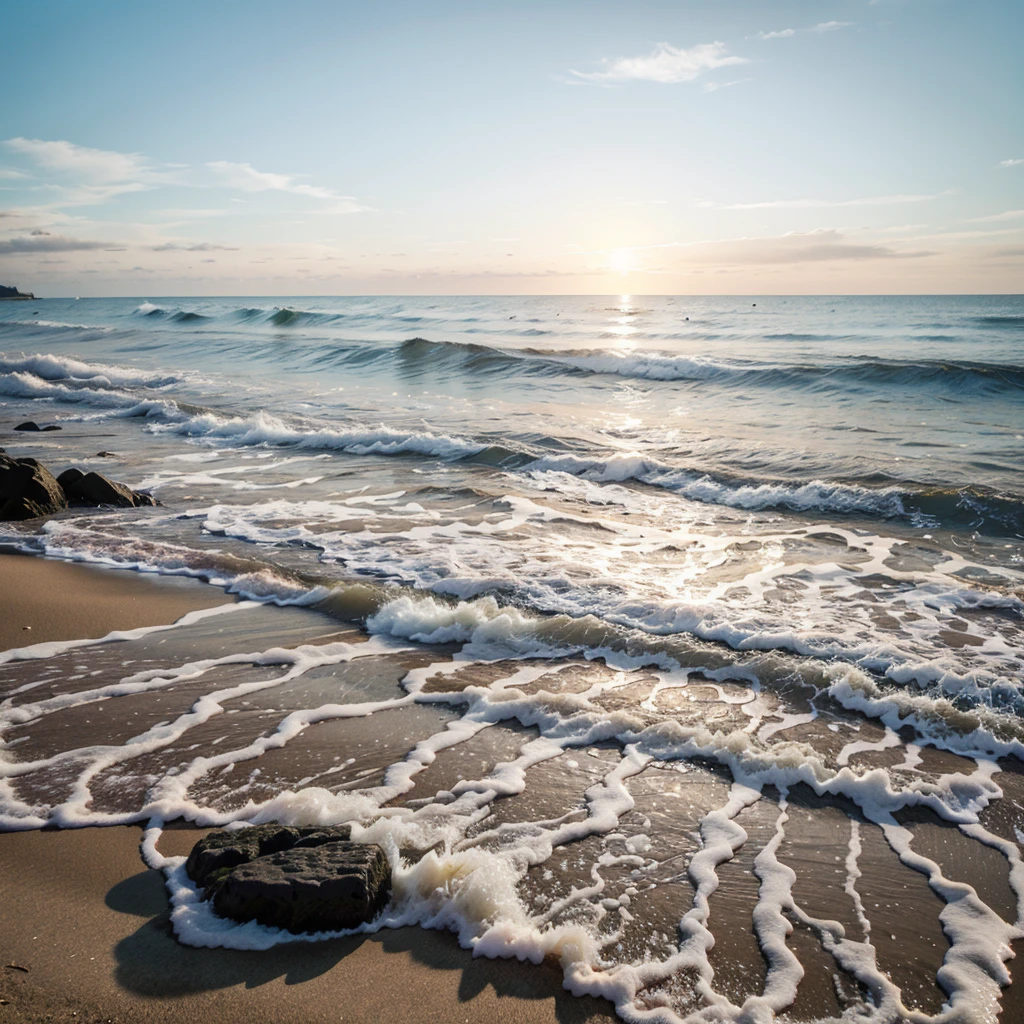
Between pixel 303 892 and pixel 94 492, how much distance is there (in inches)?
340

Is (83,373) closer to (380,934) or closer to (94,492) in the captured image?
(94,492)

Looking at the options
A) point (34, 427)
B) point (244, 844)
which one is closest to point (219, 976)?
point (244, 844)

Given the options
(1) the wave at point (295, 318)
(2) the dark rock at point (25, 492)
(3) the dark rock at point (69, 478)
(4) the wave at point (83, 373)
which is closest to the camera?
(2) the dark rock at point (25, 492)

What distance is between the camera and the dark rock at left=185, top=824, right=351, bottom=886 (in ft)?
9.82

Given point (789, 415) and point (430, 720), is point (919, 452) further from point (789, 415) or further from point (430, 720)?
point (430, 720)

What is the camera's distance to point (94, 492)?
9.62 metres

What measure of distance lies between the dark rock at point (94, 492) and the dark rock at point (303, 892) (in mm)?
8126

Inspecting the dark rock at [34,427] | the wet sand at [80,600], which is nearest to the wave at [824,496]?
the wet sand at [80,600]

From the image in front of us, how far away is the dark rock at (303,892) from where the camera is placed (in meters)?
2.76

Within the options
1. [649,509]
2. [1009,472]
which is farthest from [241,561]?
[1009,472]

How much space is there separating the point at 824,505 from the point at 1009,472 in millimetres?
3742

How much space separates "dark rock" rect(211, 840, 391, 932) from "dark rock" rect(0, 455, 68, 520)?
8137 mm

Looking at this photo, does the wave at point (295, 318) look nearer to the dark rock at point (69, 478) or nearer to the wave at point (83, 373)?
the wave at point (83, 373)

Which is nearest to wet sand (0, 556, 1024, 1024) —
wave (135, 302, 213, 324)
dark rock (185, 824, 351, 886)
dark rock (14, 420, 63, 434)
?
dark rock (185, 824, 351, 886)
